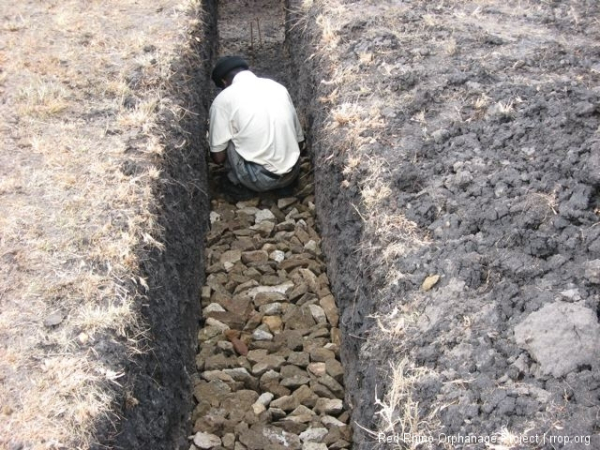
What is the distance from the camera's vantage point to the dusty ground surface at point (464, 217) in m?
3.27

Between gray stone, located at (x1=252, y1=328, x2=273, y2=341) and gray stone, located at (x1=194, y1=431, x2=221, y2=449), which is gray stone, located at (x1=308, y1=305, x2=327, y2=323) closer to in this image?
gray stone, located at (x1=252, y1=328, x2=273, y2=341)

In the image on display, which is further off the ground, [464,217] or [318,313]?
[464,217]

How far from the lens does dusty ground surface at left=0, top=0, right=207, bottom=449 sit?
351cm

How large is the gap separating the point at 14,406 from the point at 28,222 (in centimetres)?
156

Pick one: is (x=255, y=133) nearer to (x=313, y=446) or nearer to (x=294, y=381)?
(x=294, y=381)

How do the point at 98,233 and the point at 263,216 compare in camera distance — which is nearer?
the point at 98,233

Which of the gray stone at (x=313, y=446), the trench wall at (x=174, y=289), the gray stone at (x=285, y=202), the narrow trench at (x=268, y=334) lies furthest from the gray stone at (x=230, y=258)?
the gray stone at (x=313, y=446)

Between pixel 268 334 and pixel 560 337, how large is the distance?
2.23 meters

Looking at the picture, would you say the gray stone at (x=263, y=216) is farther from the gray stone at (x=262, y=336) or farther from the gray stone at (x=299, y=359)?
the gray stone at (x=299, y=359)

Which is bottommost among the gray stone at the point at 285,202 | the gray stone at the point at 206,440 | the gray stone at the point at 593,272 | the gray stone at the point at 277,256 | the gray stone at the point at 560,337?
the gray stone at the point at 206,440

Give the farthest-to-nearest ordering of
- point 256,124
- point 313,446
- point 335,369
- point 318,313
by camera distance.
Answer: point 256,124 → point 318,313 → point 335,369 → point 313,446

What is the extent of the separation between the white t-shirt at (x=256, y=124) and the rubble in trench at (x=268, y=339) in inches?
18.8

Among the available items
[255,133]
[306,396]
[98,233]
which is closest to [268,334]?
[306,396]

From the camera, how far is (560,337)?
11.0ft
